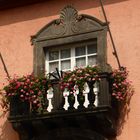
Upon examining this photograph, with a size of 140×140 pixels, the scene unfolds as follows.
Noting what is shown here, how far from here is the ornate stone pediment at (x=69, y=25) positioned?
15086mm

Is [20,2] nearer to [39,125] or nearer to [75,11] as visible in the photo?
[75,11]

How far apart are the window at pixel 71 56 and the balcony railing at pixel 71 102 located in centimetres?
109

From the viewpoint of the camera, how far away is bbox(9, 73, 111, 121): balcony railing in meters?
13.7

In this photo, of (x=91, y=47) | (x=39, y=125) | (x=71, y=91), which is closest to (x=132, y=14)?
(x=91, y=47)

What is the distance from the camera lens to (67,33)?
1533 cm

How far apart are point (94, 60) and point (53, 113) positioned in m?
1.89

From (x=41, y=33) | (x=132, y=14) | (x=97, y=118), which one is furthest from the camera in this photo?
(x=41, y=33)

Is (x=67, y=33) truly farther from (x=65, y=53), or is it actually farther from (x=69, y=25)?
(x=65, y=53)

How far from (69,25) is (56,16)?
60 centimetres

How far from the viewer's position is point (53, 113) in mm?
14000

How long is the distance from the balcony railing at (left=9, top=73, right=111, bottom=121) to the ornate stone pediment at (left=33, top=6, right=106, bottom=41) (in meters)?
1.62

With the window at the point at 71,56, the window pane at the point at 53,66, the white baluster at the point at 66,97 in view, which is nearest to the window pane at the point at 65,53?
the window at the point at 71,56

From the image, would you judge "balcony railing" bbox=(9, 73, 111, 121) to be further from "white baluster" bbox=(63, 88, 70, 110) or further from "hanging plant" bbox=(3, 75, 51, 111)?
"hanging plant" bbox=(3, 75, 51, 111)

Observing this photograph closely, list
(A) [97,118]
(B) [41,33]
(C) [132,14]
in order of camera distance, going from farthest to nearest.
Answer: (B) [41,33] < (C) [132,14] < (A) [97,118]
